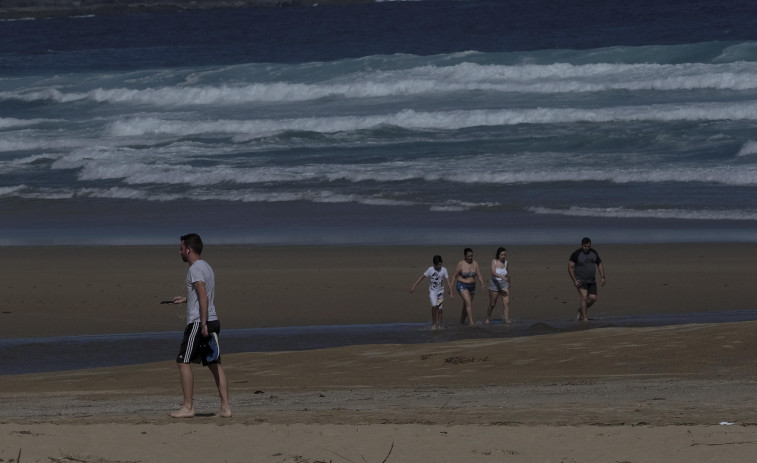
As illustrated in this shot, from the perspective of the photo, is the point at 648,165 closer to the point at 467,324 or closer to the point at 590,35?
the point at 467,324

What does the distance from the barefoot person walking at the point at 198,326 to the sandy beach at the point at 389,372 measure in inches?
14.2

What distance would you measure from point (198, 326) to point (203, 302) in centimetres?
20

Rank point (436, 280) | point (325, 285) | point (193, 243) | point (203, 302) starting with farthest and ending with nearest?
1. point (325, 285)
2. point (436, 280)
3. point (193, 243)
4. point (203, 302)

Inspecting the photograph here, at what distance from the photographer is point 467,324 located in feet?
44.3

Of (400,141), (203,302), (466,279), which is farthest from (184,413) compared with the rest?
(400,141)

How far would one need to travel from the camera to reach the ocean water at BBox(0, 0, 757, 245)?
802 inches

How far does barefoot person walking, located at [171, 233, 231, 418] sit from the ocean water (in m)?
10.5

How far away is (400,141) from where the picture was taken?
29.3 meters

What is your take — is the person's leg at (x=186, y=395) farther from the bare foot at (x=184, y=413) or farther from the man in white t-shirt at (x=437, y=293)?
the man in white t-shirt at (x=437, y=293)

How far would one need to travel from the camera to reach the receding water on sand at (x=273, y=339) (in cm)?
1179

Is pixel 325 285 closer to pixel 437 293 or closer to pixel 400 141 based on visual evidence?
pixel 437 293

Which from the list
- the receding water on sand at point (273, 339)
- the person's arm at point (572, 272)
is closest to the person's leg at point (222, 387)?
the receding water on sand at point (273, 339)

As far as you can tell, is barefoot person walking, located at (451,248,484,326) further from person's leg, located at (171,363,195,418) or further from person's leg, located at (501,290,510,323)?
person's leg, located at (171,363,195,418)

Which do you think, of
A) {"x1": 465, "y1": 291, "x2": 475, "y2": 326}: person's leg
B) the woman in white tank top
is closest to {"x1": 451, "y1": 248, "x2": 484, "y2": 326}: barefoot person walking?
{"x1": 465, "y1": 291, "x2": 475, "y2": 326}: person's leg
